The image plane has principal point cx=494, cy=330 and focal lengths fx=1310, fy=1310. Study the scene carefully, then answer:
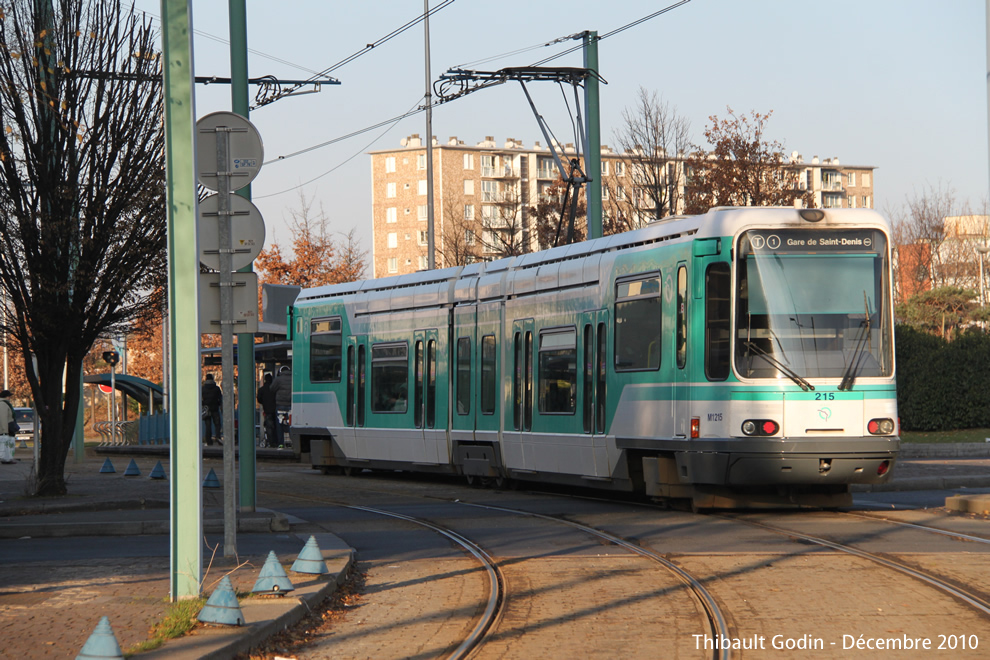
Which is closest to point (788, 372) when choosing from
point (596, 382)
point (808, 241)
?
point (808, 241)

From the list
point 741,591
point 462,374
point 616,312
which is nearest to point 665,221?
point 616,312

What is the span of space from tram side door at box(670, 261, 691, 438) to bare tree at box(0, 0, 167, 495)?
6.26 metres

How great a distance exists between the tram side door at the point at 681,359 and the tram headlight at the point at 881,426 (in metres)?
1.87

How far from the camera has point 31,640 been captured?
22.8ft

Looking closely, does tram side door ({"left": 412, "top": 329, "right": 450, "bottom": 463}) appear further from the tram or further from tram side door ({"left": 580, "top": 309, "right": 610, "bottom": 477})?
tram side door ({"left": 580, "top": 309, "right": 610, "bottom": 477})

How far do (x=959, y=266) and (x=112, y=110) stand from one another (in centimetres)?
5208

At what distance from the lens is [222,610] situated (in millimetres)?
7109

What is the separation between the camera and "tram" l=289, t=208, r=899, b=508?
13336 mm

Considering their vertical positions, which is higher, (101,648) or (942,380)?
(942,380)

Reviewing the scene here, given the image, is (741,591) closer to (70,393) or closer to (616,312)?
(616,312)

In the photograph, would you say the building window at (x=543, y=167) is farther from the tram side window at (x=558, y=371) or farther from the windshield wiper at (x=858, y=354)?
the windshield wiper at (x=858, y=354)

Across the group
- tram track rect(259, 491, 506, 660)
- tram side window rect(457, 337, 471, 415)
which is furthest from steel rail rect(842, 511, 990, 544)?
tram side window rect(457, 337, 471, 415)

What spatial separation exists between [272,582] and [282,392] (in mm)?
22492

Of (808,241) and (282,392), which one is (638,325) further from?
(282,392)
